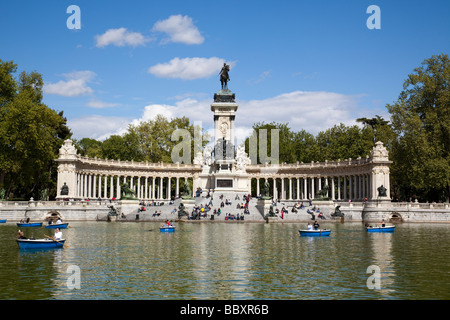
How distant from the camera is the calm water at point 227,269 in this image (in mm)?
17875

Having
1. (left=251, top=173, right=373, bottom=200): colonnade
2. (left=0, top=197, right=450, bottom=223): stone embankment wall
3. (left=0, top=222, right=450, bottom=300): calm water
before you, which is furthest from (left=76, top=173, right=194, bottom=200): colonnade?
(left=0, top=222, right=450, bottom=300): calm water

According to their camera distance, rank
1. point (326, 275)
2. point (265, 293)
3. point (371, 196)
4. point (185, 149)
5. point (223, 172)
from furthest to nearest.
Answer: point (185, 149) < point (223, 172) < point (371, 196) < point (326, 275) < point (265, 293)

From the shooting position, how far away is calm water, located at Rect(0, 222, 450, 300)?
58.6 ft

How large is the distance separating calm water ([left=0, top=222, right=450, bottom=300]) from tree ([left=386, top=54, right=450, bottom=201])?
33846 millimetres

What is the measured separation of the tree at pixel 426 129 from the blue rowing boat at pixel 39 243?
5248 centimetres

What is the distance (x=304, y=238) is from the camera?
125 feet

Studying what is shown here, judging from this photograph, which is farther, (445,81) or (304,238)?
(445,81)

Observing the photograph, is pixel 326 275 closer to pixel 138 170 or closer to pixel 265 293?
pixel 265 293

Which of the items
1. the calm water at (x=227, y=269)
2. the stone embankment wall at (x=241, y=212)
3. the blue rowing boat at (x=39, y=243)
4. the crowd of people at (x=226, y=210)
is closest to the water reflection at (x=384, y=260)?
the calm water at (x=227, y=269)

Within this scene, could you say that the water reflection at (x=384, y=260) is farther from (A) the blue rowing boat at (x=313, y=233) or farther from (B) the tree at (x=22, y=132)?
(B) the tree at (x=22, y=132)
